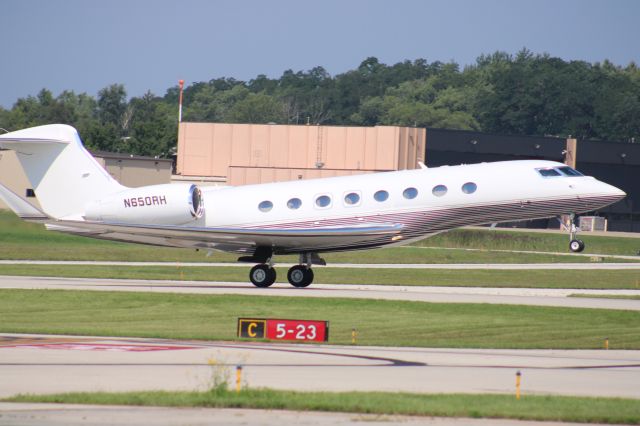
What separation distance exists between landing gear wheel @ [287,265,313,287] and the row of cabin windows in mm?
2236

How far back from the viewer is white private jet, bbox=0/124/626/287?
34344 mm

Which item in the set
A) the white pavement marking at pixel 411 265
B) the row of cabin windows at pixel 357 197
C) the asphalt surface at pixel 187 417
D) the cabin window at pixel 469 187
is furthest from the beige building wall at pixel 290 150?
the asphalt surface at pixel 187 417

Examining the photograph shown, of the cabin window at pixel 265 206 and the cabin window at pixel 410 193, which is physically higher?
the cabin window at pixel 410 193

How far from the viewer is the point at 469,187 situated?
34344mm

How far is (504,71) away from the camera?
18112 cm

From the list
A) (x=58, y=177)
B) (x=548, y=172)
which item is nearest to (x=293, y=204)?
(x=58, y=177)

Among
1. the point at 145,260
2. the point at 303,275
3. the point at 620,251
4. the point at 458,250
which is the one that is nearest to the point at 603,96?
the point at 620,251

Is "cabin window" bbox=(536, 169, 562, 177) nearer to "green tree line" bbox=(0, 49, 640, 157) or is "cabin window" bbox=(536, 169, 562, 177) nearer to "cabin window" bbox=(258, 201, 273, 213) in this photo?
"cabin window" bbox=(258, 201, 273, 213)

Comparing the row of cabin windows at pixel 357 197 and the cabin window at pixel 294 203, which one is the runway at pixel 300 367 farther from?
the cabin window at pixel 294 203

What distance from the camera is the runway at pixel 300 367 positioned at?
16.5m

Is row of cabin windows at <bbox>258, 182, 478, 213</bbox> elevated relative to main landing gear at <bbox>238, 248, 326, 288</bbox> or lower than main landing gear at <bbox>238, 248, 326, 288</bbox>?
elevated

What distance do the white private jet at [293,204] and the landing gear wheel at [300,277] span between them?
3 centimetres

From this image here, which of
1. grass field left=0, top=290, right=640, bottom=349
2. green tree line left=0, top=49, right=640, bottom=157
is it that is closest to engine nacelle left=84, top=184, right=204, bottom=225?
grass field left=0, top=290, right=640, bottom=349

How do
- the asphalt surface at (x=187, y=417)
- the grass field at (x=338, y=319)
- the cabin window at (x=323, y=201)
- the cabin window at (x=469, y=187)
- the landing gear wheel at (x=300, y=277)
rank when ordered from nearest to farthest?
the asphalt surface at (x=187, y=417), the grass field at (x=338, y=319), the cabin window at (x=469, y=187), the cabin window at (x=323, y=201), the landing gear wheel at (x=300, y=277)
